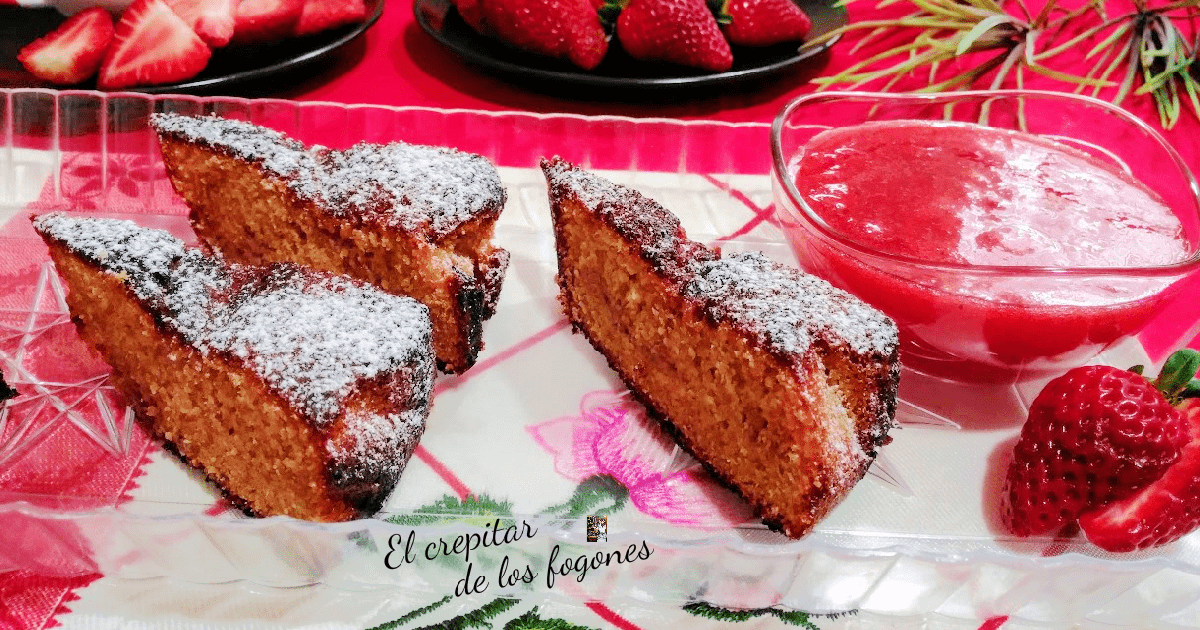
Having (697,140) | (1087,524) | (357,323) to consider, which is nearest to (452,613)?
(357,323)

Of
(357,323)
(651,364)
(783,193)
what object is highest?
(783,193)

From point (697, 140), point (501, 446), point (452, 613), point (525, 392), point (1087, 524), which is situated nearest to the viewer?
point (452, 613)

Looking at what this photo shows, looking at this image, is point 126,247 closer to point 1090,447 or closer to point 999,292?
point 999,292

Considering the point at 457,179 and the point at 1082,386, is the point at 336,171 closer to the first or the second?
the point at 457,179

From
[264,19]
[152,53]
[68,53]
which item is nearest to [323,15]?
[264,19]

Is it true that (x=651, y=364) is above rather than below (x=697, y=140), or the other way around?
below

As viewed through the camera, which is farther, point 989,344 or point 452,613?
point 989,344

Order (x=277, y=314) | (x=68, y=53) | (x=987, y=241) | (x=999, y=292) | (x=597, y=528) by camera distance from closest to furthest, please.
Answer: (x=597, y=528) → (x=277, y=314) → (x=999, y=292) → (x=987, y=241) → (x=68, y=53)
